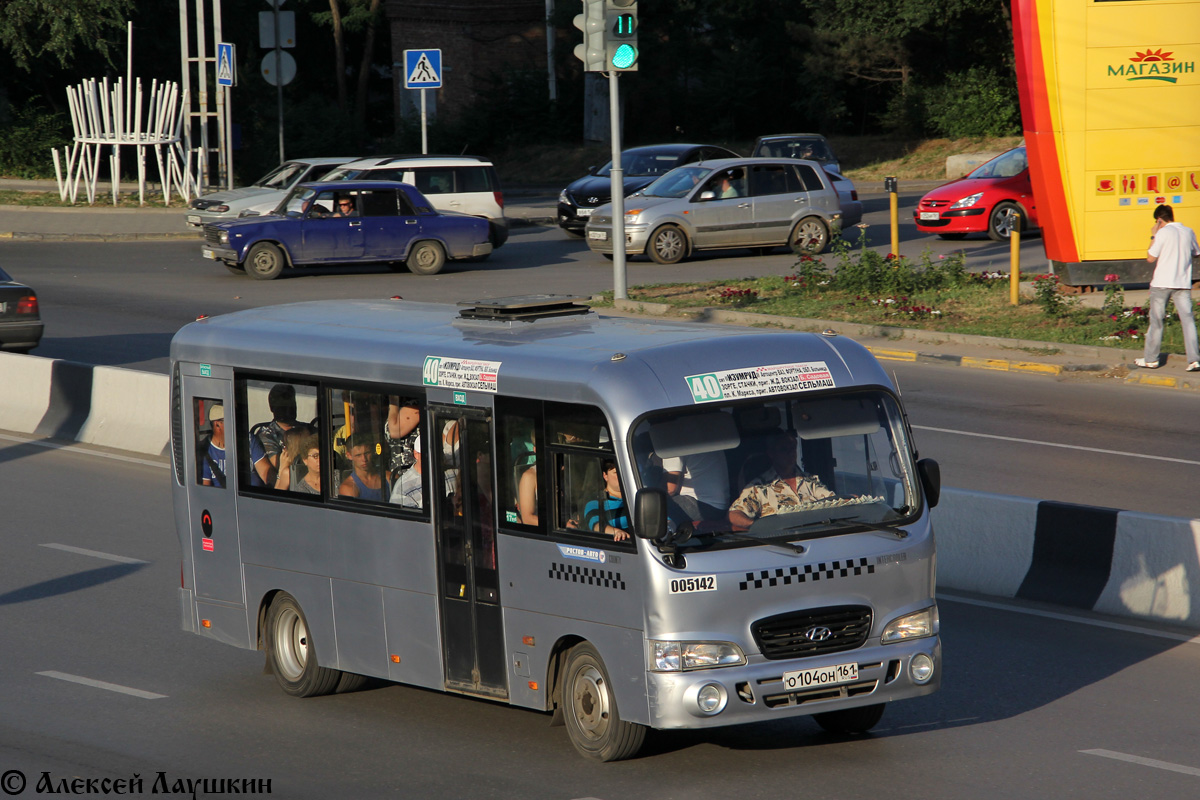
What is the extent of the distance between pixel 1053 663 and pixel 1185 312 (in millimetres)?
9529

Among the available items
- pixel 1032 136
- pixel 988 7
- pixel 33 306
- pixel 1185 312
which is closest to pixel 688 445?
pixel 1185 312

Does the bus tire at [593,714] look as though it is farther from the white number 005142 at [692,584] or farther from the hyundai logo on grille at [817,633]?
the hyundai logo on grille at [817,633]

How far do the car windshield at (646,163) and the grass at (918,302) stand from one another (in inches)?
329

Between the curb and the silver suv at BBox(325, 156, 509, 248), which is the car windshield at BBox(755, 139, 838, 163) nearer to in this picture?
the silver suv at BBox(325, 156, 509, 248)

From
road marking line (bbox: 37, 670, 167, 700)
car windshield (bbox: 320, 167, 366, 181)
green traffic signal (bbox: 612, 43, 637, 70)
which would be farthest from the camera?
car windshield (bbox: 320, 167, 366, 181)

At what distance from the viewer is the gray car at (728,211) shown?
2727 centimetres

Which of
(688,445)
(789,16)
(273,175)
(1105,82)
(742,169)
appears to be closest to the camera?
(688,445)

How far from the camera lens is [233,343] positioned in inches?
346

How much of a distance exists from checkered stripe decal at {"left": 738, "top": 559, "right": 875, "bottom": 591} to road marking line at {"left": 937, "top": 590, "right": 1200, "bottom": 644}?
320 cm

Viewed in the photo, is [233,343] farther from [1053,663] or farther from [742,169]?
[742,169]

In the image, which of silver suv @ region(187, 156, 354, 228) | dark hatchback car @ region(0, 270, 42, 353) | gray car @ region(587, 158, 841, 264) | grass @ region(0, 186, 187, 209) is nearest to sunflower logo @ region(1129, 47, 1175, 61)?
gray car @ region(587, 158, 841, 264)

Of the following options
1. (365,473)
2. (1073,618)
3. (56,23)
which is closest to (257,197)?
(56,23)

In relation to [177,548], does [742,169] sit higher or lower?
higher

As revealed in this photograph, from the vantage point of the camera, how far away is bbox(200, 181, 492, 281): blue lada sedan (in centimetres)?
2588
